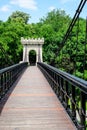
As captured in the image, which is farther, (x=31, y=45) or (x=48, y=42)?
(x=48, y=42)

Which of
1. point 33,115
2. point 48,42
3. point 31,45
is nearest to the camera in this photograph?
point 33,115

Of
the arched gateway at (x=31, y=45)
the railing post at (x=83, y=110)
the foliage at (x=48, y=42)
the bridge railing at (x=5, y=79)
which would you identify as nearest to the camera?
the railing post at (x=83, y=110)

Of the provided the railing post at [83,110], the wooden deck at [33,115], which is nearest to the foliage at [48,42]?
the wooden deck at [33,115]

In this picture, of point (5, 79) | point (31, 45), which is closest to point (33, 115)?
point (5, 79)

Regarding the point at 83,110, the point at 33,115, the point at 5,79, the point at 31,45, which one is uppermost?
the point at 31,45

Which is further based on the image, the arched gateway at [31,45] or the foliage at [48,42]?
the arched gateway at [31,45]

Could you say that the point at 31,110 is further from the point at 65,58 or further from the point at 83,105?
the point at 65,58

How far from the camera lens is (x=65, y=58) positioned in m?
Result: 54.1

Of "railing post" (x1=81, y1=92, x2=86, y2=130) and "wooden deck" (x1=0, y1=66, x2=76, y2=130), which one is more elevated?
"railing post" (x1=81, y1=92, x2=86, y2=130)

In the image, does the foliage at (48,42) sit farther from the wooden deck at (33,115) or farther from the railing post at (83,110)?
the railing post at (83,110)

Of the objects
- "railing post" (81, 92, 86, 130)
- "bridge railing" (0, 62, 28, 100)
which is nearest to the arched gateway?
"bridge railing" (0, 62, 28, 100)

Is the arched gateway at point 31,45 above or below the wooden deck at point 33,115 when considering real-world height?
above

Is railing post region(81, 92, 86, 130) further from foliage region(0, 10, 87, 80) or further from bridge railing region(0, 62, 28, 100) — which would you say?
foliage region(0, 10, 87, 80)

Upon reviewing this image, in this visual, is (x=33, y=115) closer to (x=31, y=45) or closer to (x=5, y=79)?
(x=5, y=79)
